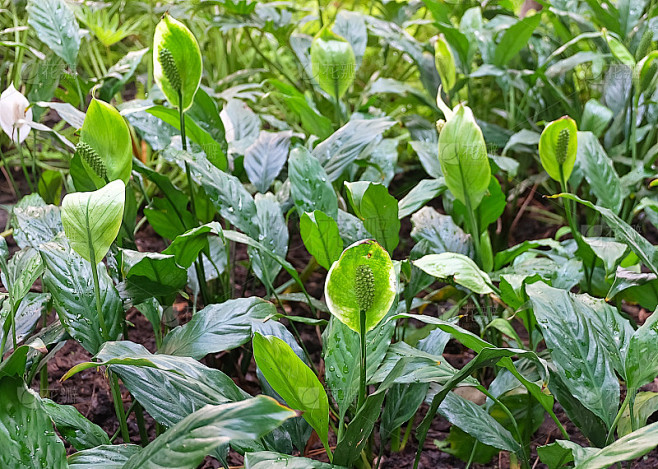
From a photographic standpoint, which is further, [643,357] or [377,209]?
[377,209]

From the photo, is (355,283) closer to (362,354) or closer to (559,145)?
(362,354)

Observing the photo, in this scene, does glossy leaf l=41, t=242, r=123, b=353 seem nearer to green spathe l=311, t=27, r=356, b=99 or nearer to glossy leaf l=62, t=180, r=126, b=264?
glossy leaf l=62, t=180, r=126, b=264

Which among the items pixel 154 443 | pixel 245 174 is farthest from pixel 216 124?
pixel 154 443

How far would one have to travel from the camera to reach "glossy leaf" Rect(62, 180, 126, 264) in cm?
73

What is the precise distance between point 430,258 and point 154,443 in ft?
1.55

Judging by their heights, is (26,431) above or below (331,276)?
below

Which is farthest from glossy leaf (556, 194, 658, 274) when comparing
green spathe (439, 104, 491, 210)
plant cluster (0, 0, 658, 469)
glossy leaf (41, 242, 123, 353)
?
glossy leaf (41, 242, 123, 353)

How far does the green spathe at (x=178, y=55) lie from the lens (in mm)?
927

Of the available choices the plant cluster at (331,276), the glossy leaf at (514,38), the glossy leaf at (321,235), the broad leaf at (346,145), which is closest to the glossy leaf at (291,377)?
the plant cluster at (331,276)

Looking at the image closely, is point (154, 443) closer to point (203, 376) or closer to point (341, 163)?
point (203, 376)

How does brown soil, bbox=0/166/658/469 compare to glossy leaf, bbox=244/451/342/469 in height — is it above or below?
below

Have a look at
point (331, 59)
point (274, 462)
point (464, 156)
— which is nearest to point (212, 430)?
point (274, 462)

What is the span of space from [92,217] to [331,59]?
2.16 ft

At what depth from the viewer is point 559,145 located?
38.8 inches
